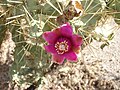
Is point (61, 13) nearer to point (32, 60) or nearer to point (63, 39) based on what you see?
point (63, 39)

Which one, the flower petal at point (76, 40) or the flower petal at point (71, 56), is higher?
the flower petal at point (76, 40)

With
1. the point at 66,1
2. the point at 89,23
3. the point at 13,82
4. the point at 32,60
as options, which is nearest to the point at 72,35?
the point at 66,1

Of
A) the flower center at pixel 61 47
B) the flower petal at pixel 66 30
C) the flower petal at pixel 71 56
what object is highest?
the flower petal at pixel 66 30

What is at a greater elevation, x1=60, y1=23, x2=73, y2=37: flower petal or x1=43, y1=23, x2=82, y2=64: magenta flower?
x1=60, y1=23, x2=73, y2=37: flower petal

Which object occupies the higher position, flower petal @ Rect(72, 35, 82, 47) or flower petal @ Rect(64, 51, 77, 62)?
flower petal @ Rect(72, 35, 82, 47)

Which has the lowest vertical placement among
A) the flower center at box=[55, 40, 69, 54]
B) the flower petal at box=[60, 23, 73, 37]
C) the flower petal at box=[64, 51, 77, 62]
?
the flower petal at box=[64, 51, 77, 62]
